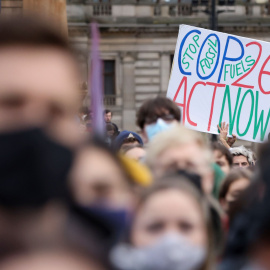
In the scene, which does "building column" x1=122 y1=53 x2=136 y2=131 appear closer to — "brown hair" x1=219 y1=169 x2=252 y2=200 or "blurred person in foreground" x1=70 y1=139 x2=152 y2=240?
"brown hair" x1=219 y1=169 x2=252 y2=200

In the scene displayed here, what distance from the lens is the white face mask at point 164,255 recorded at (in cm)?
167

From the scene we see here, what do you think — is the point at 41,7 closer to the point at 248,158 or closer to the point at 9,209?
the point at 248,158

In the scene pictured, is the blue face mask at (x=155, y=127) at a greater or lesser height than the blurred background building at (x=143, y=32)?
greater

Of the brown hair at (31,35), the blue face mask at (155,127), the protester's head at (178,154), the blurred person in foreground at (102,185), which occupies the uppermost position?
the brown hair at (31,35)

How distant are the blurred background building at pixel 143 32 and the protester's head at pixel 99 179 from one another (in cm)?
3113

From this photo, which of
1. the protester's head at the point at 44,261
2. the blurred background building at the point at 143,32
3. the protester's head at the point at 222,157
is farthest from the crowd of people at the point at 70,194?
the blurred background building at the point at 143,32

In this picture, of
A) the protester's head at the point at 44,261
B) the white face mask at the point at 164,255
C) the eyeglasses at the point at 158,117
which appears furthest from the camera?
the eyeglasses at the point at 158,117

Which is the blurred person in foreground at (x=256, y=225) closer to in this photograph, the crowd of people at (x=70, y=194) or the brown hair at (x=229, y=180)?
the crowd of people at (x=70, y=194)

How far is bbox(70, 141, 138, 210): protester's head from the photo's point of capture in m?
1.48

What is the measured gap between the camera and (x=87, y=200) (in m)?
1.49

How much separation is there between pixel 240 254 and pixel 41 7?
889cm

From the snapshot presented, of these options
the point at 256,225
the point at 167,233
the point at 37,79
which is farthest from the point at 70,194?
the point at 256,225

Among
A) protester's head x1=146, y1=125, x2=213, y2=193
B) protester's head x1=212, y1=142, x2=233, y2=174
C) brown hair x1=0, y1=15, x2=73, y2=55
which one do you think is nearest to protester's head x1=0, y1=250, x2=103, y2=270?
brown hair x1=0, y1=15, x2=73, y2=55

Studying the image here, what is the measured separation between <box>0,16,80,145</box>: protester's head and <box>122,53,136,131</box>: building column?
31.4 m
